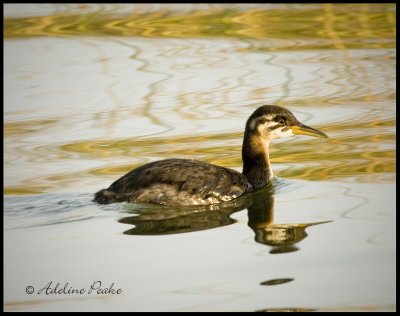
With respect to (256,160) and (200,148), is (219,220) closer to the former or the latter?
(256,160)

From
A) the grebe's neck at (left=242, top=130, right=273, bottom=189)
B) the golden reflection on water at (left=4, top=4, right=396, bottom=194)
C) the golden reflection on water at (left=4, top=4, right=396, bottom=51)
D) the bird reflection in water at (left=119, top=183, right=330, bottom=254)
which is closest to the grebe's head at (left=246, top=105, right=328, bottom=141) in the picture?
the grebe's neck at (left=242, top=130, right=273, bottom=189)

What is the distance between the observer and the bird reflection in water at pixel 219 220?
9.29 m

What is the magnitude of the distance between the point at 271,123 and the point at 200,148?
111cm

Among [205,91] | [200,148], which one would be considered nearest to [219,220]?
[200,148]

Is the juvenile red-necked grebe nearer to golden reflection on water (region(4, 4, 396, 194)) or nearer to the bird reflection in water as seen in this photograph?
the bird reflection in water

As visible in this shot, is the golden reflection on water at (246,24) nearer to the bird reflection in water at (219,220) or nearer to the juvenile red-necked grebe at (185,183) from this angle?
the juvenile red-necked grebe at (185,183)

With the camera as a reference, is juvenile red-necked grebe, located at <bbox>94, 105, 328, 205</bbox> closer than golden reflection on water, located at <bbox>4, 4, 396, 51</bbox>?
Yes

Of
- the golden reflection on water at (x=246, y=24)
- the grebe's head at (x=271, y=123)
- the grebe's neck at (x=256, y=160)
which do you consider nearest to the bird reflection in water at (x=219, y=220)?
the grebe's neck at (x=256, y=160)

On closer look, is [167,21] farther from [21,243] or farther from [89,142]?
[21,243]

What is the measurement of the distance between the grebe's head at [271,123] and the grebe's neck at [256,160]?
58 mm

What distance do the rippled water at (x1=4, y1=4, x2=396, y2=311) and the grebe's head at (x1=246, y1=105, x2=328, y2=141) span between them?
410 mm

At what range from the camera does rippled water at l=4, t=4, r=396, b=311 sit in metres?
8.14

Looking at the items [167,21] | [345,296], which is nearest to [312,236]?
[345,296]

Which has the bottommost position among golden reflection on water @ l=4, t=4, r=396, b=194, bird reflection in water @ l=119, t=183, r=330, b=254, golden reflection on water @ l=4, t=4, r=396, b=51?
bird reflection in water @ l=119, t=183, r=330, b=254
